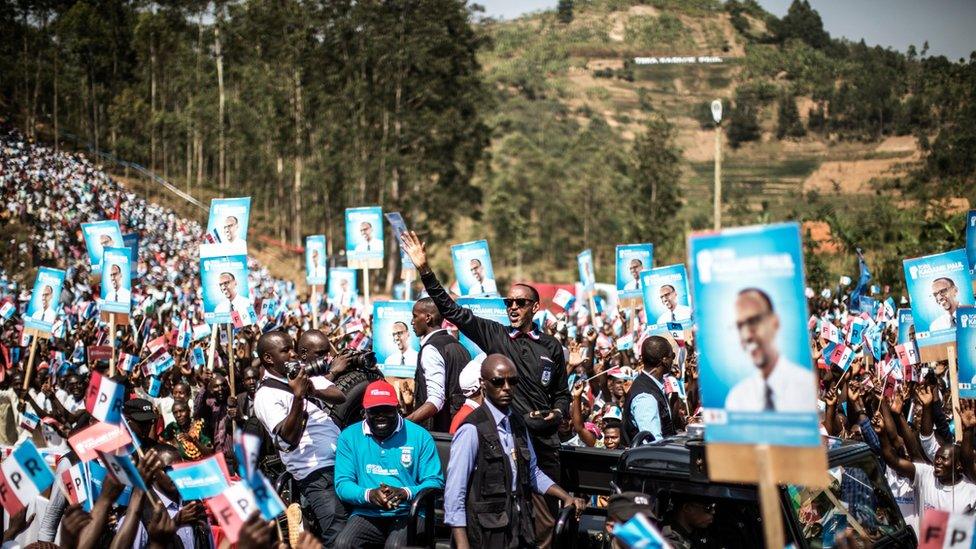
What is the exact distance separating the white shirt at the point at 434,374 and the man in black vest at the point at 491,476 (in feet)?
7.27

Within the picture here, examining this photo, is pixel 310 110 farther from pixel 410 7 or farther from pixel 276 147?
pixel 410 7

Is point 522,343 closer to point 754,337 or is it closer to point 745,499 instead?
point 745,499

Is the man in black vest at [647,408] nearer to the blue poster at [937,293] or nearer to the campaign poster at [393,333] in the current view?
the blue poster at [937,293]

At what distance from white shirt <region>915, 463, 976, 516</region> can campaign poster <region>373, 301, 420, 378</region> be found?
23.0 ft

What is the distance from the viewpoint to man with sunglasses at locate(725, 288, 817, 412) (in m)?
3.62

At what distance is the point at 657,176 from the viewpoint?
6469cm

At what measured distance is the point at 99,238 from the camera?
59.5ft

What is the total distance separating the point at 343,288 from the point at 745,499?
1801cm

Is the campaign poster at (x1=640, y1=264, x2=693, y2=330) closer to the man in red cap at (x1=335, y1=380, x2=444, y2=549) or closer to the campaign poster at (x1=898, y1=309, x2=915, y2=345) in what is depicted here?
the campaign poster at (x1=898, y1=309, x2=915, y2=345)

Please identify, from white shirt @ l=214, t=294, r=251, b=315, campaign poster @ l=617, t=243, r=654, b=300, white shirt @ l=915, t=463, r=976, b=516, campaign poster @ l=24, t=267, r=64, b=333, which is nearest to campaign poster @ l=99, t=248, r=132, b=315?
campaign poster @ l=24, t=267, r=64, b=333

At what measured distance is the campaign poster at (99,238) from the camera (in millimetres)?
17984

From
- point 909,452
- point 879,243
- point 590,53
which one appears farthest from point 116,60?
point 590,53

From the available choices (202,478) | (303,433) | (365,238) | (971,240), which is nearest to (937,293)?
(971,240)

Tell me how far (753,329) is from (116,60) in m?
74.4
